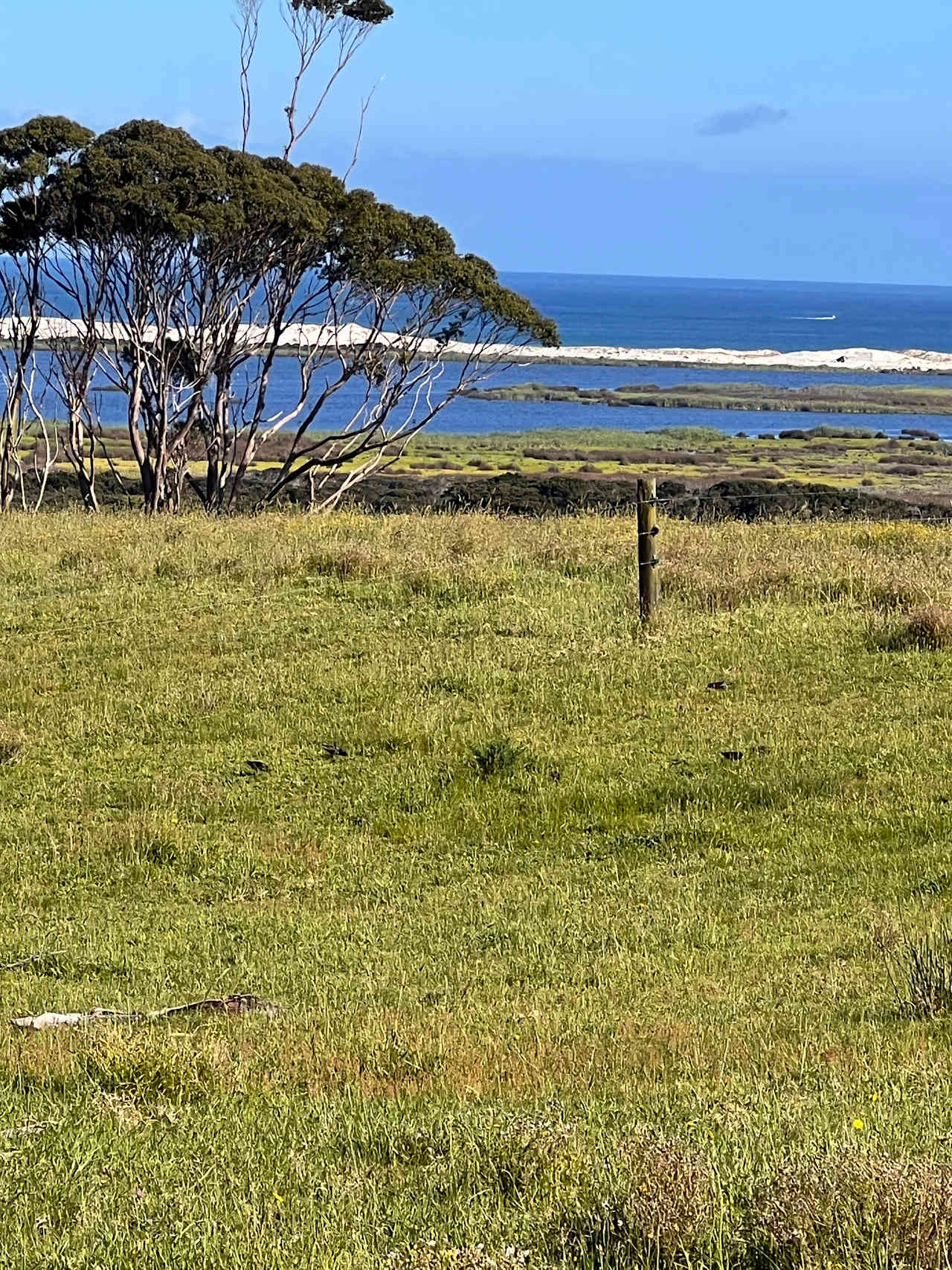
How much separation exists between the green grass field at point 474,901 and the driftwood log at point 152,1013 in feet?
0.60

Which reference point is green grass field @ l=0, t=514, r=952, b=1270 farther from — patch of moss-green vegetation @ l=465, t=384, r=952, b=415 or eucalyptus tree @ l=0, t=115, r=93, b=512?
patch of moss-green vegetation @ l=465, t=384, r=952, b=415

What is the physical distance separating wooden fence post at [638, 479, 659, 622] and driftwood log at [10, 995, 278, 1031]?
25.4ft

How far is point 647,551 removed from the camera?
1349cm

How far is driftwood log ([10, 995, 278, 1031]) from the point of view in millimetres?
5837

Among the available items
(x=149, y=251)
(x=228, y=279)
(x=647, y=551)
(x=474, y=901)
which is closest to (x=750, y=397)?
(x=228, y=279)

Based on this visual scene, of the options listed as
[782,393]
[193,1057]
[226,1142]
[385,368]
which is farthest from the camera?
[782,393]

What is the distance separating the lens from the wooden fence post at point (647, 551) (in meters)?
13.5

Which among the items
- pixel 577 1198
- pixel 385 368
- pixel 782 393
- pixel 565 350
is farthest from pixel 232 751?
pixel 565 350

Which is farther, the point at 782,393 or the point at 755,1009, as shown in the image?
the point at 782,393

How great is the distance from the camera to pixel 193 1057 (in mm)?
5078

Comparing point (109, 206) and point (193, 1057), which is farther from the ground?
point (109, 206)

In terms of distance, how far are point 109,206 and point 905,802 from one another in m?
19.2

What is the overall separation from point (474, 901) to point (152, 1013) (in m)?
2.39

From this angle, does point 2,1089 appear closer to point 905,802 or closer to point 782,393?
point 905,802
